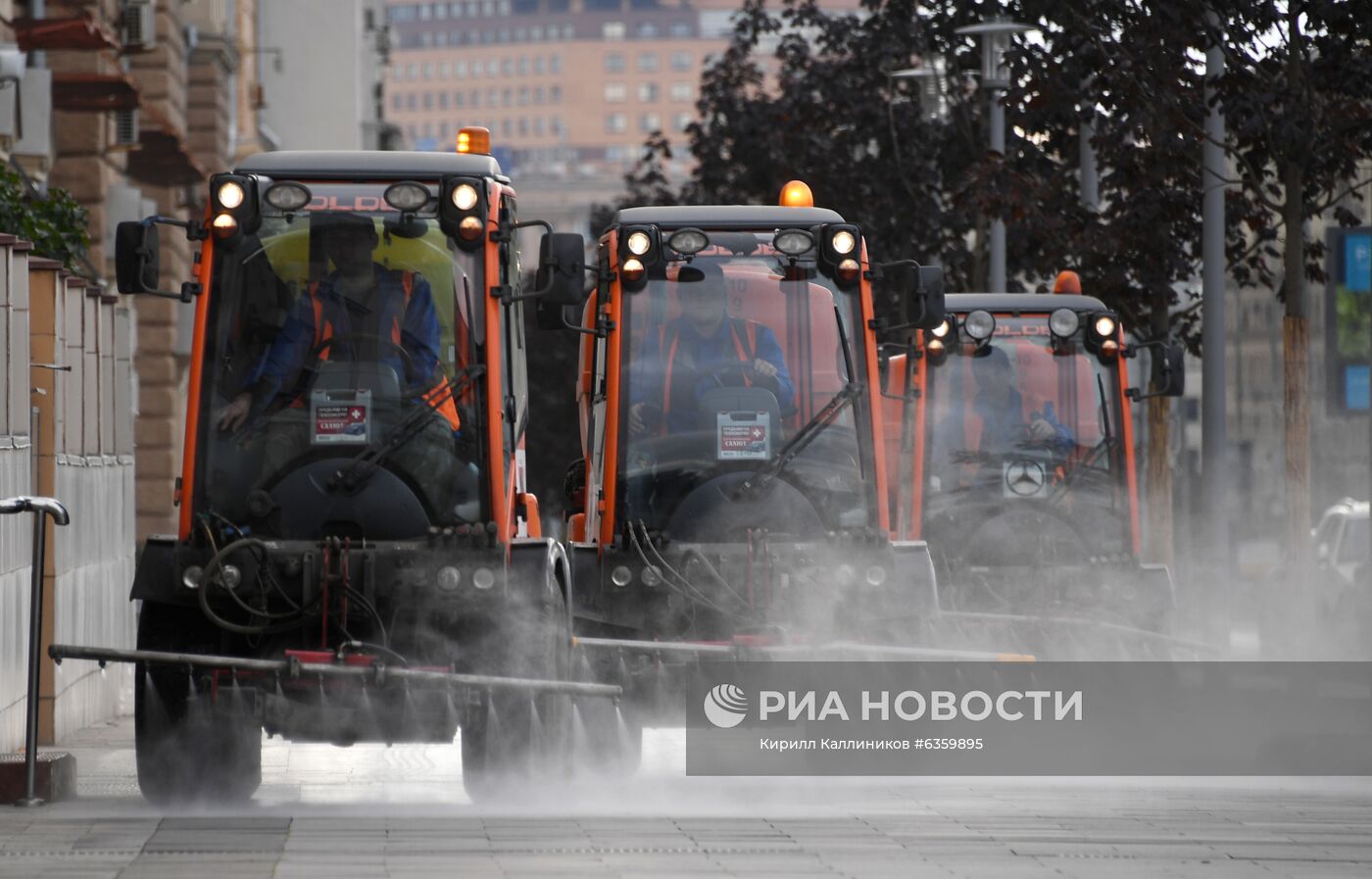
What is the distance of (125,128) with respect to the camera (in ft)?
106

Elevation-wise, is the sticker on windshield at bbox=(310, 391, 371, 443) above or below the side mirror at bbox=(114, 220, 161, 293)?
below

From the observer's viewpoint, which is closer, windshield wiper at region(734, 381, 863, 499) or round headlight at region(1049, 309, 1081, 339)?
windshield wiper at region(734, 381, 863, 499)

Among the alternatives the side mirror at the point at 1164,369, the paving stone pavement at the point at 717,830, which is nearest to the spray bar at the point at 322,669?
the paving stone pavement at the point at 717,830

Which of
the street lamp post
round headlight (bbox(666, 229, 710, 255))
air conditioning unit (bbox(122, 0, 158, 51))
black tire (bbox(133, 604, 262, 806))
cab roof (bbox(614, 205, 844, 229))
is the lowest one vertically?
black tire (bbox(133, 604, 262, 806))

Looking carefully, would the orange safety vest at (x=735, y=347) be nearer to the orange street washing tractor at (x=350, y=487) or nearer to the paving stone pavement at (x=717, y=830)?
the orange street washing tractor at (x=350, y=487)

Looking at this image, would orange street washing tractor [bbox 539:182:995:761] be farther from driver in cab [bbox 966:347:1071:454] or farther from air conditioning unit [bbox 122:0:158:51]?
air conditioning unit [bbox 122:0:158:51]

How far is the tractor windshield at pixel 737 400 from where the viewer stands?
43.2ft

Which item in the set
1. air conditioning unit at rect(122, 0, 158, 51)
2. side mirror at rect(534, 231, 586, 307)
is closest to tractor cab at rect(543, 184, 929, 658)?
side mirror at rect(534, 231, 586, 307)

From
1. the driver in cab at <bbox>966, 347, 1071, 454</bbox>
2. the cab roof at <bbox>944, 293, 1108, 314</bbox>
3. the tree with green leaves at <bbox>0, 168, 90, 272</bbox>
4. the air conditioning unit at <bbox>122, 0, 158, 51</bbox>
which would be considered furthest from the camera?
the air conditioning unit at <bbox>122, 0, 158, 51</bbox>

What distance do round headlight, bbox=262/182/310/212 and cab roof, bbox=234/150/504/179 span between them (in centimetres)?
12

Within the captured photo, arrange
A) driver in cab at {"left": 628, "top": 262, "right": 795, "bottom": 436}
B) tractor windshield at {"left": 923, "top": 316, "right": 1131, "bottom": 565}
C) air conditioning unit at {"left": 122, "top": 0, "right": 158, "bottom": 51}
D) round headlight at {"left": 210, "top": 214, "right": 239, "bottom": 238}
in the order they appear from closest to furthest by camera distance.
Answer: round headlight at {"left": 210, "top": 214, "right": 239, "bottom": 238}, driver in cab at {"left": 628, "top": 262, "right": 795, "bottom": 436}, tractor windshield at {"left": 923, "top": 316, "right": 1131, "bottom": 565}, air conditioning unit at {"left": 122, "top": 0, "right": 158, "bottom": 51}

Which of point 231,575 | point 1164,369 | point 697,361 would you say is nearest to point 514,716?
point 231,575

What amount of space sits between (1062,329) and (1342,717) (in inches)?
172

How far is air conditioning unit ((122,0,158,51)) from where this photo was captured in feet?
111
